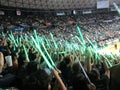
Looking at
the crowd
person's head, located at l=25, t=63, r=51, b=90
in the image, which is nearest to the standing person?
the crowd

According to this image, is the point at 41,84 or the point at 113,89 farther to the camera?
the point at 41,84

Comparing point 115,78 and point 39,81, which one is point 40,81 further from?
point 115,78

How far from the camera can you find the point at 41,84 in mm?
2789

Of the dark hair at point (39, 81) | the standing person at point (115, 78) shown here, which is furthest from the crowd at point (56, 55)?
the standing person at point (115, 78)

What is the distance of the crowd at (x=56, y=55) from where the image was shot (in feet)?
10.1

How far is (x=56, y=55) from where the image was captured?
591 cm

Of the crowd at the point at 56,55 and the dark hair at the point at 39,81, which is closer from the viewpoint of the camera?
the dark hair at the point at 39,81

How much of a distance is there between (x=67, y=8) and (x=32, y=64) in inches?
1671

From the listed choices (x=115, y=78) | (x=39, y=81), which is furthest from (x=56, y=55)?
(x=115, y=78)

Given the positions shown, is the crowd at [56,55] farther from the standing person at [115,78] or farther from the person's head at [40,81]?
the standing person at [115,78]

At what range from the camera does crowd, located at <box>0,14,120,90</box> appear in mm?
3092

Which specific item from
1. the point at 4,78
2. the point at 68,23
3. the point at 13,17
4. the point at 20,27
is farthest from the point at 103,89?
the point at 68,23

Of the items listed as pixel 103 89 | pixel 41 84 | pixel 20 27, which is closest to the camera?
pixel 41 84

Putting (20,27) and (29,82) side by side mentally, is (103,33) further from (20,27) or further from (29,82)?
(29,82)
